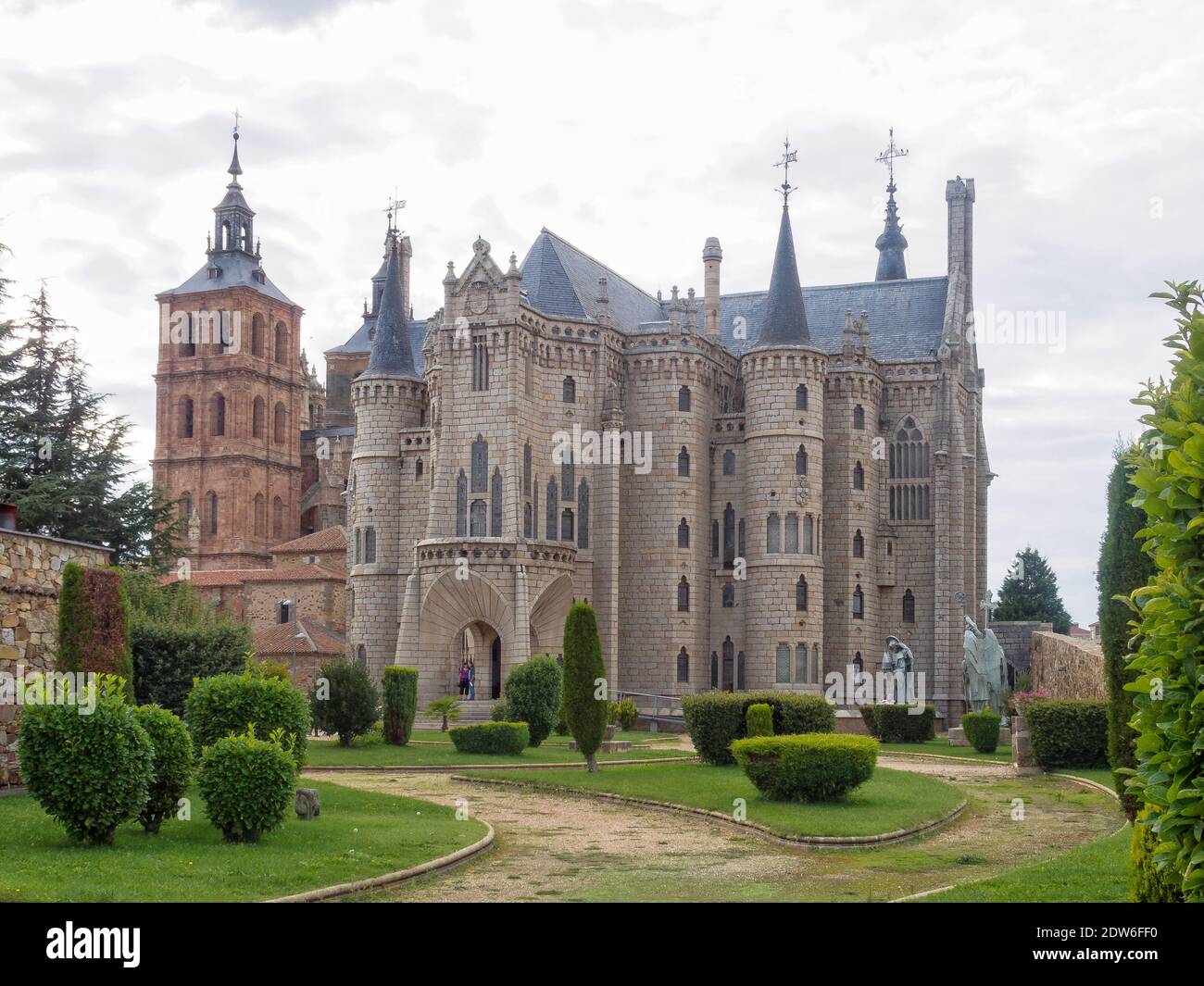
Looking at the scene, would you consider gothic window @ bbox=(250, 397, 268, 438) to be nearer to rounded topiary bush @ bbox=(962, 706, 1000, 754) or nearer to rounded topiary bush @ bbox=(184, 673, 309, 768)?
rounded topiary bush @ bbox=(962, 706, 1000, 754)

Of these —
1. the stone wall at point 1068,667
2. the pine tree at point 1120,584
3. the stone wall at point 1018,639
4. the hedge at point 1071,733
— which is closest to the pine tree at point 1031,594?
the stone wall at point 1018,639

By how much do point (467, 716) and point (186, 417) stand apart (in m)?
50.6

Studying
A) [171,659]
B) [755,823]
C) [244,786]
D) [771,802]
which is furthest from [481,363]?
[244,786]

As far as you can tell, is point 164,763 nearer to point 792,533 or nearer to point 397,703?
point 397,703

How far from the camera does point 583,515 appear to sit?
5350 cm

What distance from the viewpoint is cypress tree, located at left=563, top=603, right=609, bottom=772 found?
28.9m

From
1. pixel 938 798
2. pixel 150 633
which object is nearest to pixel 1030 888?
pixel 938 798

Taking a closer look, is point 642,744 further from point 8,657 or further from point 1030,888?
point 1030,888

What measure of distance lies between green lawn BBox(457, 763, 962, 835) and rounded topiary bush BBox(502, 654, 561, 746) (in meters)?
6.03

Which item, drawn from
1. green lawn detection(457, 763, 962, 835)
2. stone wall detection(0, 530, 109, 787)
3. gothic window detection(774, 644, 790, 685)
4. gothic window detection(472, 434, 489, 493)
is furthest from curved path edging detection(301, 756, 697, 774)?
gothic window detection(774, 644, 790, 685)

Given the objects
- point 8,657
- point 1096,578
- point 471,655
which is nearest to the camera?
point 1096,578

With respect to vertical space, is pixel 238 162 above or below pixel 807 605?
above

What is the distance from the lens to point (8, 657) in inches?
785

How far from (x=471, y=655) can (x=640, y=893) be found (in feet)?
128
